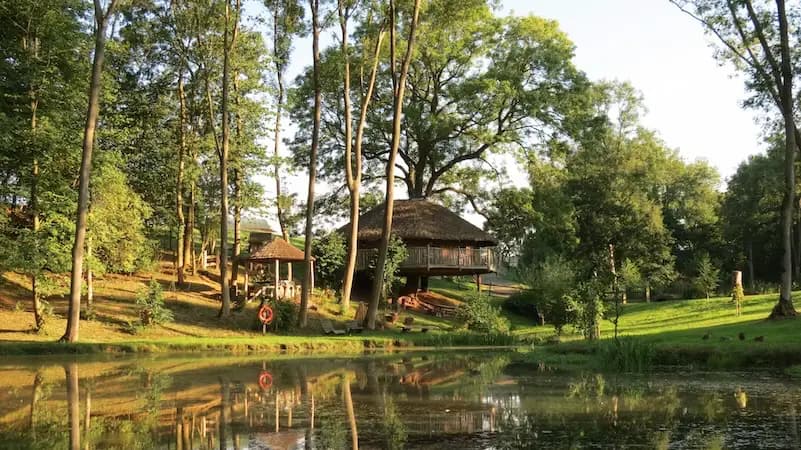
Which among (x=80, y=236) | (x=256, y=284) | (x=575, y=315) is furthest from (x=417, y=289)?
(x=80, y=236)

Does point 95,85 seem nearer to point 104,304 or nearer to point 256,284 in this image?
point 104,304

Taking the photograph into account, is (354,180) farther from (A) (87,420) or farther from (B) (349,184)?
(A) (87,420)

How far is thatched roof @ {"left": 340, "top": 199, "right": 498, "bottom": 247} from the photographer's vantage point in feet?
128

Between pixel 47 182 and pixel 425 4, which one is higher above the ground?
pixel 425 4

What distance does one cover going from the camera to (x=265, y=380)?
14000mm

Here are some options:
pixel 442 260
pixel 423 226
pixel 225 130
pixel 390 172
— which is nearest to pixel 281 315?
pixel 390 172

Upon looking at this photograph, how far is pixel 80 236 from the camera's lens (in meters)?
22.5

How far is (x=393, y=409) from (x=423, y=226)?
29.8 metres

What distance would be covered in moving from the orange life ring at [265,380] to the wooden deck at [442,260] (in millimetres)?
22435

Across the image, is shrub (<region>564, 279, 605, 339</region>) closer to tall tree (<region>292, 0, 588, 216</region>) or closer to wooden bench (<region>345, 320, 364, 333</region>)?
wooden bench (<region>345, 320, 364, 333</region>)

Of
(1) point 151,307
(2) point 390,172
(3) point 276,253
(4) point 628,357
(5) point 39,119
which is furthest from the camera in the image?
(3) point 276,253

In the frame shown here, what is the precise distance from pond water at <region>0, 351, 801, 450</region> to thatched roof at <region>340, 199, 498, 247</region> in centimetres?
2313

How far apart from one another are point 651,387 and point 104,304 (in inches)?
935

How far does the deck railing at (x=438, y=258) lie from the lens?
125 ft
